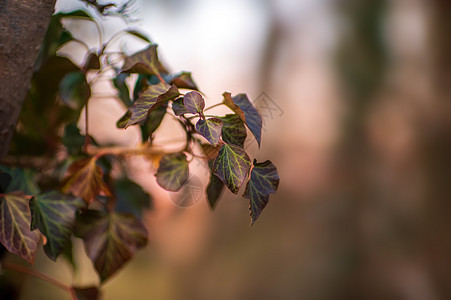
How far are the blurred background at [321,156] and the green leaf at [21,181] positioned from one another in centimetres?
62

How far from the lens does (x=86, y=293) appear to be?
0.43m

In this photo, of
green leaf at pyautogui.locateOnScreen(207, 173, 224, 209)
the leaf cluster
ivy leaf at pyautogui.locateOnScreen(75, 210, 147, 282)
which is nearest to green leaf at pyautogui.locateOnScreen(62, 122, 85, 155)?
the leaf cluster

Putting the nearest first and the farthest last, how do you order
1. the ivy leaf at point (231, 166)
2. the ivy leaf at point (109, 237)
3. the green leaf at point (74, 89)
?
the ivy leaf at point (231, 166) < the ivy leaf at point (109, 237) < the green leaf at point (74, 89)

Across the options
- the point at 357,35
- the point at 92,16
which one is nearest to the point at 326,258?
the point at 357,35

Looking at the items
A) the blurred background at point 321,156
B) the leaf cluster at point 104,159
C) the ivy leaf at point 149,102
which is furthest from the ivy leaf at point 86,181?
the blurred background at point 321,156

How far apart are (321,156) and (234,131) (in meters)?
0.88

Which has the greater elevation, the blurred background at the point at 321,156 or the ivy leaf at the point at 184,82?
the ivy leaf at the point at 184,82

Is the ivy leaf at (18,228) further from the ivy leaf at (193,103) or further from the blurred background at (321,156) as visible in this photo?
the blurred background at (321,156)

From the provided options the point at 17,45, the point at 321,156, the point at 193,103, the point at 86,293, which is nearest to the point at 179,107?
the point at 193,103

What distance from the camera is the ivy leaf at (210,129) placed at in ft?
0.90

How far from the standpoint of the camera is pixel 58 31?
0.44m

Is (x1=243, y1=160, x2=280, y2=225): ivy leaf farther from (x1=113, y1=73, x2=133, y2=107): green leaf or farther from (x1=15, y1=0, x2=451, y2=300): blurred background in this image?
(x1=15, y1=0, x2=451, y2=300): blurred background

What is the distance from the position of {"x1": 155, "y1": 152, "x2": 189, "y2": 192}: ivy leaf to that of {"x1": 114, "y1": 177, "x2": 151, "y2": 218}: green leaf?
199mm

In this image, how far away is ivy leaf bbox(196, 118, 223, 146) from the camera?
28 cm
